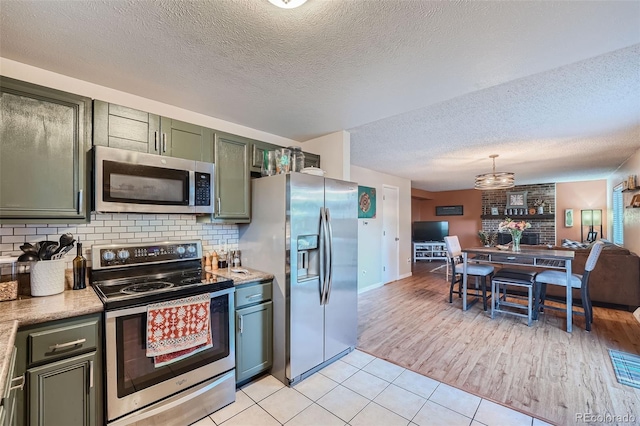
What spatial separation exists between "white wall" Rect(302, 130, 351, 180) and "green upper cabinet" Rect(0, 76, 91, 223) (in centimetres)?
206

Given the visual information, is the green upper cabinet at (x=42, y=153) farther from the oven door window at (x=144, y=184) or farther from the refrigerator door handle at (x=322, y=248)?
the refrigerator door handle at (x=322, y=248)

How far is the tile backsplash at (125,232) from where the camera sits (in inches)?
71.0

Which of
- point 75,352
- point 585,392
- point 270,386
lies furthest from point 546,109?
point 75,352

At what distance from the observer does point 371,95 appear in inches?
86.7

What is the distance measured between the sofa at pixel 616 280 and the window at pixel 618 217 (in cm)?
181

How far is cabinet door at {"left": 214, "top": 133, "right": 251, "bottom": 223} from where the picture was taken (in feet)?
7.87

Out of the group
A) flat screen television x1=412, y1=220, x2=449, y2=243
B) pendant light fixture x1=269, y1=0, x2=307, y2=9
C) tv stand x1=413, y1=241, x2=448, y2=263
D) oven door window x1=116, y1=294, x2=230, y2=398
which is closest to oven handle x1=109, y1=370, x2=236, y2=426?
oven door window x1=116, y1=294, x2=230, y2=398

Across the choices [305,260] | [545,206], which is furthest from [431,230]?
[305,260]

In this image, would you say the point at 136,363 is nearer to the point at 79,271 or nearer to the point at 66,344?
the point at 66,344

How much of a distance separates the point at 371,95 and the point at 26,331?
251 cm

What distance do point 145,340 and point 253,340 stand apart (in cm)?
82

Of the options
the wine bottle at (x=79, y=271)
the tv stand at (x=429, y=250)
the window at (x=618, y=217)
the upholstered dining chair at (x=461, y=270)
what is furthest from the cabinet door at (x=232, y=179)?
the tv stand at (x=429, y=250)

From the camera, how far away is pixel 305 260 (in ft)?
8.14

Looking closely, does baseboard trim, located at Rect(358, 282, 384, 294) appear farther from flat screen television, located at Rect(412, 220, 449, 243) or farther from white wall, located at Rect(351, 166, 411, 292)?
flat screen television, located at Rect(412, 220, 449, 243)
